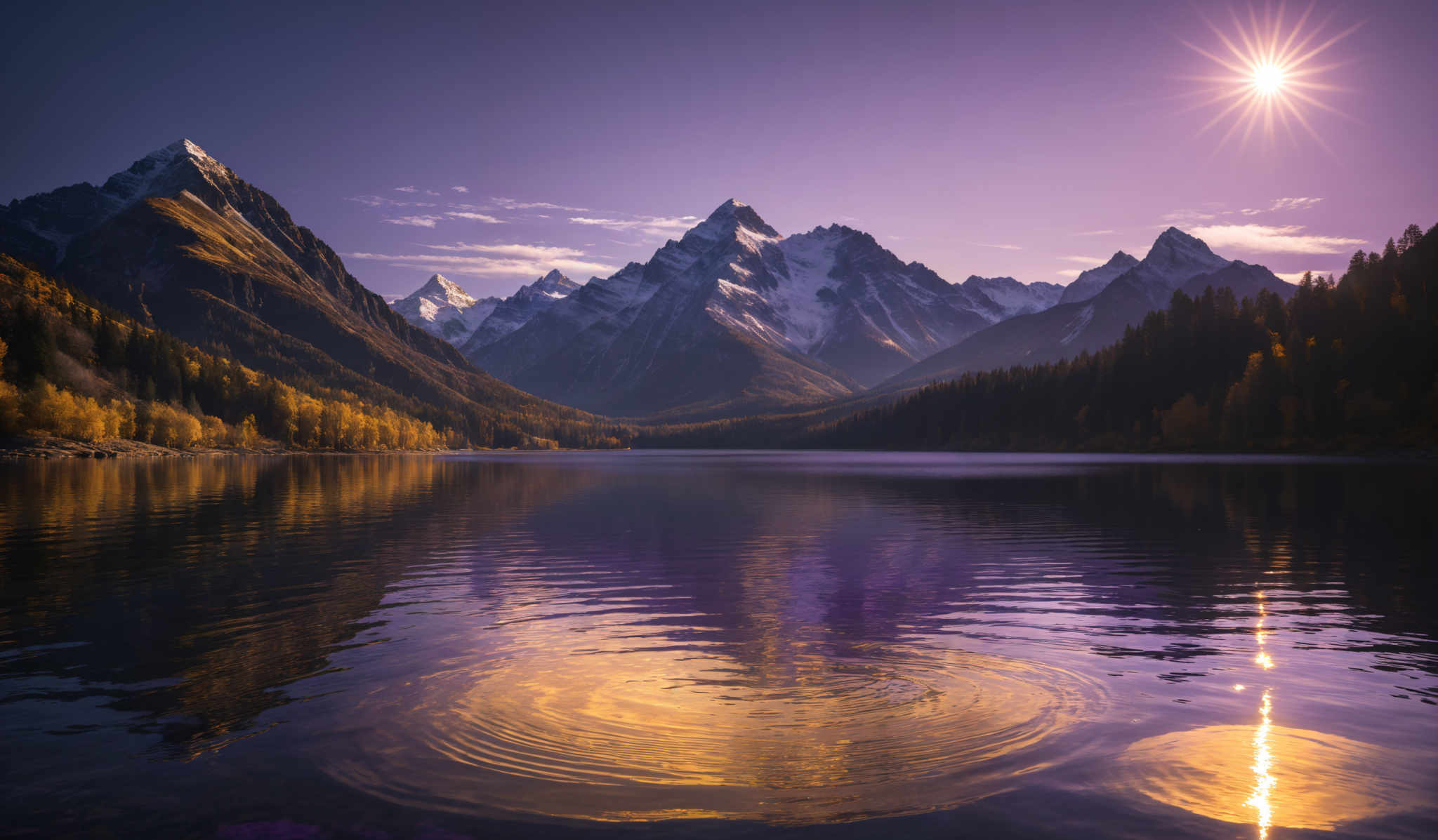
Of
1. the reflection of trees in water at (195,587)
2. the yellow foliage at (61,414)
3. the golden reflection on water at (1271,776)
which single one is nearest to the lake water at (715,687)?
the golden reflection on water at (1271,776)

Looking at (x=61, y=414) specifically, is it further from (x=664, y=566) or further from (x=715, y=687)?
(x=715, y=687)

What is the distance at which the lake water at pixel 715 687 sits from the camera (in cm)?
1245

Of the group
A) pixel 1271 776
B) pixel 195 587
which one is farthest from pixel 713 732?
pixel 195 587

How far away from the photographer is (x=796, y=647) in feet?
77.6

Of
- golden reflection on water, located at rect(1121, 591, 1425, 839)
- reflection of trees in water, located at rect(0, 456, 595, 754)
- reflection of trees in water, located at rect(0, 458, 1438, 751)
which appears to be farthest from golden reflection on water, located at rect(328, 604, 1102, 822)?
reflection of trees in water, located at rect(0, 456, 595, 754)

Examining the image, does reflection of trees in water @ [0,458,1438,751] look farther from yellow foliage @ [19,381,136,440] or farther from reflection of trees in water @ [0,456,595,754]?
yellow foliage @ [19,381,136,440]

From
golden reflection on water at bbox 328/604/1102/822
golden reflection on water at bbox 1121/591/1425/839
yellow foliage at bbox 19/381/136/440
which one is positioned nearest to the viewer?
golden reflection on water at bbox 1121/591/1425/839

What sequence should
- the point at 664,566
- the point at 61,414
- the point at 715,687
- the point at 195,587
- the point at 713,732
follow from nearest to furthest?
the point at 713,732
the point at 715,687
the point at 195,587
the point at 664,566
the point at 61,414

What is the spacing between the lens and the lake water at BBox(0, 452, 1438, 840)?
12453 millimetres

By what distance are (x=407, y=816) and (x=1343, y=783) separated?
52.2 ft

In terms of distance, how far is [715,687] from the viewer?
63.5 feet

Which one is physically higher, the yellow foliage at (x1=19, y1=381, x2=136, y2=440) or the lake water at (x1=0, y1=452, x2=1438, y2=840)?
the yellow foliage at (x1=19, y1=381, x2=136, y2=440)

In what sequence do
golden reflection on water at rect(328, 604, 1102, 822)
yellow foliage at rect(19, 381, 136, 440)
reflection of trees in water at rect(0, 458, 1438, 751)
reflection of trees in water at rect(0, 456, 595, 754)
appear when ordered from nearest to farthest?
golden reflection on water at rect(328, 604, 1102, 822)
reflection of trees in water at rect(0, 456, 595, 754)
reflection of trees in water at rect(0, 458, 1438, 751)
yellow foliage at rect(19, 381, 136, 440)

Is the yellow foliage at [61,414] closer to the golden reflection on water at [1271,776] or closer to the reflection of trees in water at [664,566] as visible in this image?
the reflection of trees in water at [664,566]
